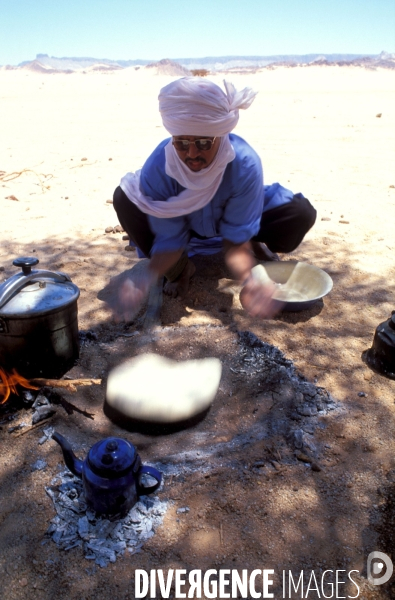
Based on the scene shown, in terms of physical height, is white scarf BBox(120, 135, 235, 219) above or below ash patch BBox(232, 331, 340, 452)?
above

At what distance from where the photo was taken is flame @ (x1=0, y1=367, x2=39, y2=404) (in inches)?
81.0

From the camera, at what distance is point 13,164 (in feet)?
21.7

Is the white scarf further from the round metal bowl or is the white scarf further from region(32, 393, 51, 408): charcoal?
region(32, 393, 51, 408): charcoal

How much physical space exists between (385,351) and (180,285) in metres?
1.38

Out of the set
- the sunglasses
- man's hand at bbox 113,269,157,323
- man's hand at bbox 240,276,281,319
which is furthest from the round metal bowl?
the sunglasses

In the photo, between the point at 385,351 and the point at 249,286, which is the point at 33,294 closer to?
the point at 249,286

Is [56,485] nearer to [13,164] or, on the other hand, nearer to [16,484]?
[16,484]

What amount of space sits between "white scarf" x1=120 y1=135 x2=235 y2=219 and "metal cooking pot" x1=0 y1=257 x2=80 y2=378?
0.85 m

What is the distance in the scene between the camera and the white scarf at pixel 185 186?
103 inches

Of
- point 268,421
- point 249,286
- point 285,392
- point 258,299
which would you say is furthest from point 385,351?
point 249,286

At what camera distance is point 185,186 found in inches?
105

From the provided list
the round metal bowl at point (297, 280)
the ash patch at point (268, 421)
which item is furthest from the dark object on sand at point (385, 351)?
the round metal bowl at point (297, 280)

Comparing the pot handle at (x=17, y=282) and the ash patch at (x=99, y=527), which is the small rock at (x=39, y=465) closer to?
the ash patch at (x=99, y=527)

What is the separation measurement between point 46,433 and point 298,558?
1.15 m
